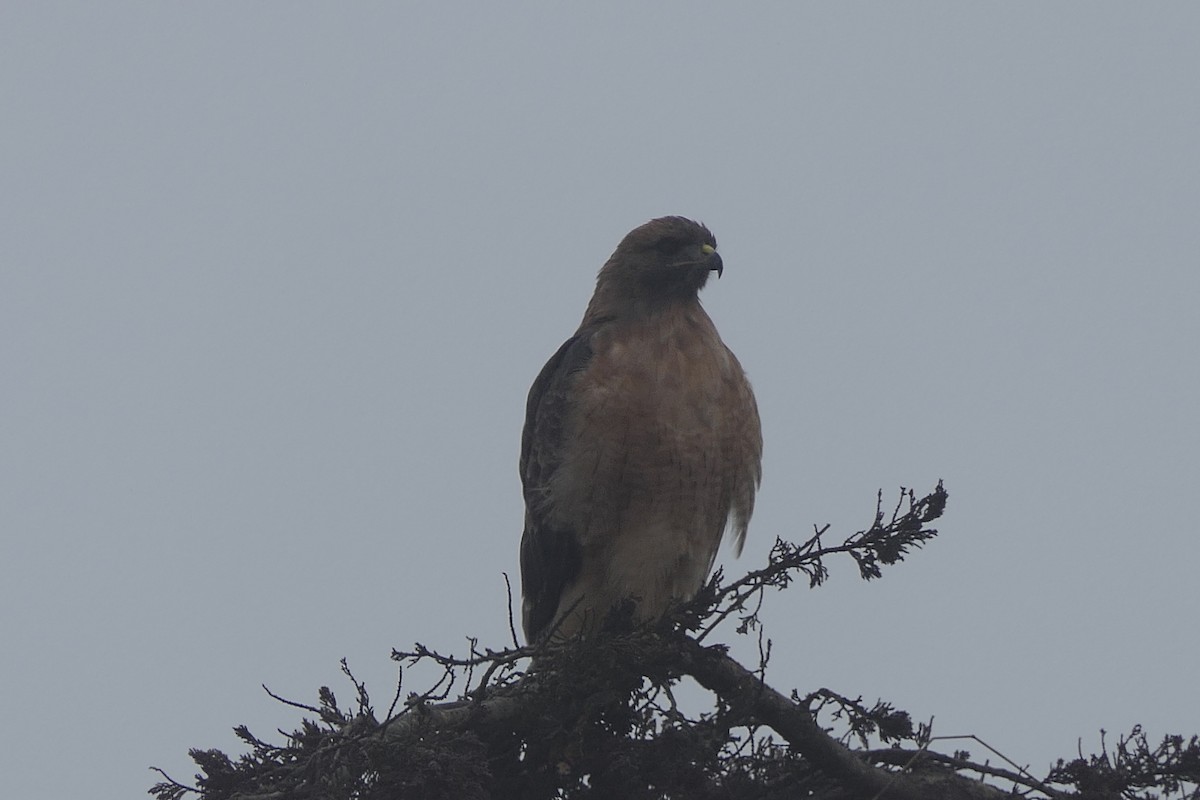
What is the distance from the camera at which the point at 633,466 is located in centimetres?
591

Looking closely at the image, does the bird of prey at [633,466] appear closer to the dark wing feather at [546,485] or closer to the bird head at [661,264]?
the dark wing feather at [546,485]

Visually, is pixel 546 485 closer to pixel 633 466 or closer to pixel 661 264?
pixel 633 466

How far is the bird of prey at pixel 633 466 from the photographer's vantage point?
595 centimetres

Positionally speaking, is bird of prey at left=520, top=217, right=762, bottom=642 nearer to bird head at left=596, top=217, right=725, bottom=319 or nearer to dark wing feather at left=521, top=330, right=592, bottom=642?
dark wing feather at left=521, top=330, right=592, bottom=642

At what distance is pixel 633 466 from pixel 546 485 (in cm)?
46

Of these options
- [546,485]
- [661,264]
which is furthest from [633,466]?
[661,264]

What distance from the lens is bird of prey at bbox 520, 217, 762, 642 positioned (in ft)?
19.5

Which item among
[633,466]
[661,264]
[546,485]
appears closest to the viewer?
[633,466]

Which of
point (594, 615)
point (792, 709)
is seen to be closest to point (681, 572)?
point (594, 615)

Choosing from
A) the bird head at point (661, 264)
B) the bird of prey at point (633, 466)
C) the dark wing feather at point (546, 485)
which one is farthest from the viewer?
the bird head at point (661, 264)

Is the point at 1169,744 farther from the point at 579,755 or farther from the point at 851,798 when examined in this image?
the point at 579,755

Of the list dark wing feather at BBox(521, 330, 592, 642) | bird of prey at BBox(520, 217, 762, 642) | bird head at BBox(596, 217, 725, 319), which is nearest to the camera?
bird of prey at BBox(520, 217, 762, 642)

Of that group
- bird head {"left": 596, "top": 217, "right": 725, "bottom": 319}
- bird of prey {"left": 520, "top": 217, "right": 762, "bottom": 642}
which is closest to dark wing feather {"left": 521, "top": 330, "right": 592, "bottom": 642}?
bird of prey {"left": 520, "top": 217, "right": 762, "bottom": 642}

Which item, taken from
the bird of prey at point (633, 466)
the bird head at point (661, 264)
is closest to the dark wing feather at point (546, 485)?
the bird of prey at point (633, 466)
